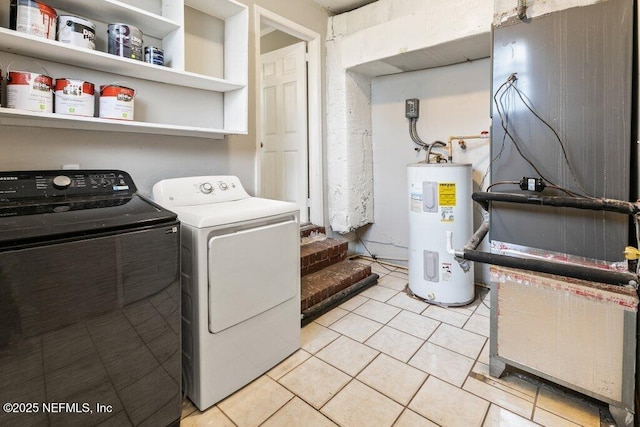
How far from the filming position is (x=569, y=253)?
1.41 metres

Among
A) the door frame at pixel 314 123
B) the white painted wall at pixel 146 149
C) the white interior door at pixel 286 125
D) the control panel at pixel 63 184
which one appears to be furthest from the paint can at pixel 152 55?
the white interior door at pixel 286 125

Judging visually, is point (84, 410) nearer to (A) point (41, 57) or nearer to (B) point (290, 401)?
(B) point (290, 401)

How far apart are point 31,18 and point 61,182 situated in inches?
27.5

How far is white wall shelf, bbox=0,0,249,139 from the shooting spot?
1.46 m

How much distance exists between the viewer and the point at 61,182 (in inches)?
57.2

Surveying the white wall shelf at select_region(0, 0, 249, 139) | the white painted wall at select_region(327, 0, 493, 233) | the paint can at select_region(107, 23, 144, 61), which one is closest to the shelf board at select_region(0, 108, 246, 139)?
the white wall shelf at select_region(0, 0, 249, 139)

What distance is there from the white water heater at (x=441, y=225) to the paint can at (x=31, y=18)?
2.35 meters

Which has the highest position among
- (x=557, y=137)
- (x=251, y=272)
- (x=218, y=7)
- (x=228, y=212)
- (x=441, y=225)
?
(x=218, y=7)

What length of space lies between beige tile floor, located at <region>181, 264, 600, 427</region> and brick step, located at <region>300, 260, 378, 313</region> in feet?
0.63

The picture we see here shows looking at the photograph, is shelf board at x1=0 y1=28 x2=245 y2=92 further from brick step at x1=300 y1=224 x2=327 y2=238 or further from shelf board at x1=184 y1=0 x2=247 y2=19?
brick step at x1=300 y1=224 x2=327 y2=238

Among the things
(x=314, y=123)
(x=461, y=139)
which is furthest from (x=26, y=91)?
(x=461, y=139)

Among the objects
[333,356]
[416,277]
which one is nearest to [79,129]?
[333,356]

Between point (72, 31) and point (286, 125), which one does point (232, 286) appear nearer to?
point (72, 31)

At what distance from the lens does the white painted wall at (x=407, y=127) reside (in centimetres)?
281
